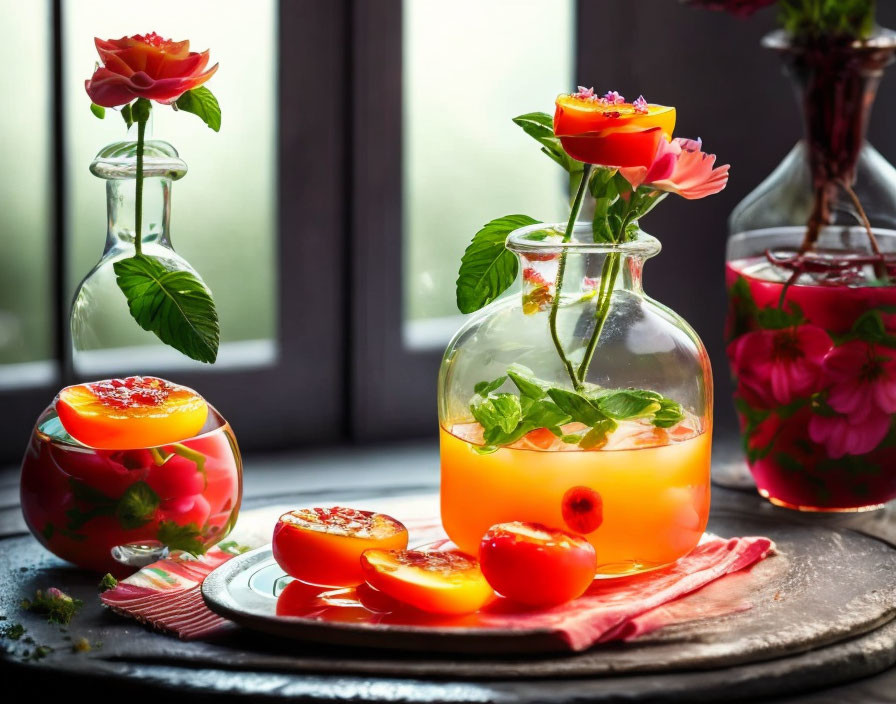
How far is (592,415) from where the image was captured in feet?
3.21

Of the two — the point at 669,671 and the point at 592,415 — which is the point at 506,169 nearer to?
the point at 592,415

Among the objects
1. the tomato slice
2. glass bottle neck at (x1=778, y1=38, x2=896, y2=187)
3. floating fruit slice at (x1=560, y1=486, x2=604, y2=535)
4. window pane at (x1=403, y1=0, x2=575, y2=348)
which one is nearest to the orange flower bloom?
the tomato slice

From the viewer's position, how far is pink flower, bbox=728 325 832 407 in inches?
49.4

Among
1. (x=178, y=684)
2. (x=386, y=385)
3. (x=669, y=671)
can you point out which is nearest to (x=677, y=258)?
(x=386, y=385)

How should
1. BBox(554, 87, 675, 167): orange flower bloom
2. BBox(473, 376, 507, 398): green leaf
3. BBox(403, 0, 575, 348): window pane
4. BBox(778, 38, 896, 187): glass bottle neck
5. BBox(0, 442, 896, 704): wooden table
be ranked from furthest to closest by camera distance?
BBox(403, 0, 575, 348): window pane
BBox(778, 38, 896, 187): glass bottle neck
BBox(473, 376, 507, 398): green leaf
BBox(554, 87, 675, 167): orange flower bloom
BBox(0, 442, 896, 704): wooden table

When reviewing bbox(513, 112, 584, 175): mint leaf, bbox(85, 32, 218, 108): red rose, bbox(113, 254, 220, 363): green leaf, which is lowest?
bbox(113, 254, 220, 363): green leaf

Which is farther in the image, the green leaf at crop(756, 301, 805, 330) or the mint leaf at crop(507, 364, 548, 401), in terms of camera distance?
the green leaf at crop(756, 301, 805, 330)

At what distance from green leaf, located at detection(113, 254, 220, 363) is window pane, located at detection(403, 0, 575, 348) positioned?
665 millimetres

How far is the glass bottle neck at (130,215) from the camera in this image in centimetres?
109

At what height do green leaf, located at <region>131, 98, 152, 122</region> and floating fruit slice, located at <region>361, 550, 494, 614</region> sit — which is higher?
green leaf, located at <region>131, 98, 152, 122</region>

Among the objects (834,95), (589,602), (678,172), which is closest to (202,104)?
(678,172)

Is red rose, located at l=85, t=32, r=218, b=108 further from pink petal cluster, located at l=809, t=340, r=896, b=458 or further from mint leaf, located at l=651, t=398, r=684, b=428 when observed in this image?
pink petal cluster, located at l=809, t=340, r=896, b=458

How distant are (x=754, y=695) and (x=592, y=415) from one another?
227mm

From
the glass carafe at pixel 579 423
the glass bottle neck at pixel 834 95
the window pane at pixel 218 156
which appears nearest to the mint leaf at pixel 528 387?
the glass carafe at pixel 579 423
